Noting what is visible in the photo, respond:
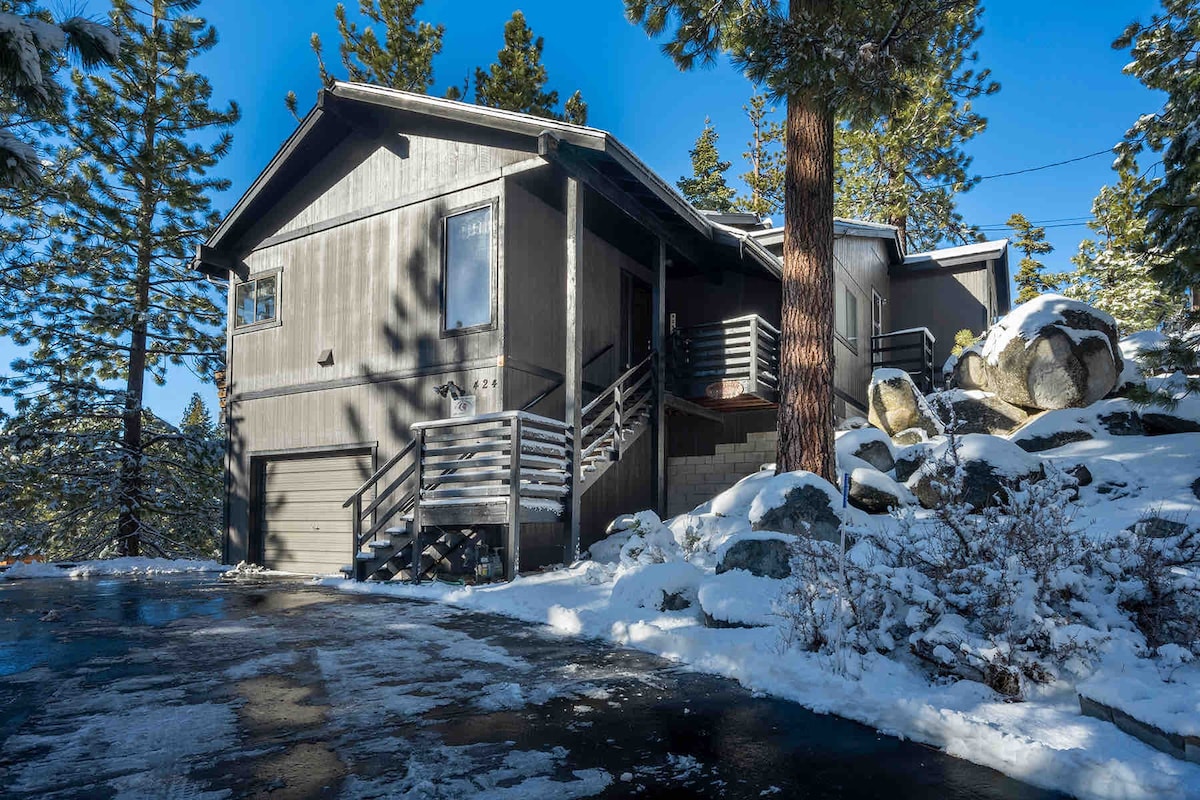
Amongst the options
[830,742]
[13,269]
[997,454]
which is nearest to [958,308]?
[997,454]

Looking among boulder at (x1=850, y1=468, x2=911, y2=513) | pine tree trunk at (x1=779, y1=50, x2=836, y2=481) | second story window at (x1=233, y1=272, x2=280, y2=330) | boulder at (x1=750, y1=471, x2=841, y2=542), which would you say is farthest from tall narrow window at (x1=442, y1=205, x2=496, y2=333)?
boulder at (x1=850, y1=468, x2=911, y2=513)

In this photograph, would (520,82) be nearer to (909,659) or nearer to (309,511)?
(309,511)

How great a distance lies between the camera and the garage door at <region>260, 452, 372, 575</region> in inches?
557

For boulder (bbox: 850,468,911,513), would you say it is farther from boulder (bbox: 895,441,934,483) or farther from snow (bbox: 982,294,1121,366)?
snow (bbox: 982,294,1121,366)

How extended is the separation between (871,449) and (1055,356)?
3745 millimetres

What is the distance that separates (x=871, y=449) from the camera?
12945 millimetres

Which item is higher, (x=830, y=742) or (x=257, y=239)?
(x=257, y=239)


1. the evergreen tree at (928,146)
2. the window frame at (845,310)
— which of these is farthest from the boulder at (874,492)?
A: the evergreen tree at (928,146)

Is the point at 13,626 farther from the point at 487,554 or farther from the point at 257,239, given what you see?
the point at 257,239

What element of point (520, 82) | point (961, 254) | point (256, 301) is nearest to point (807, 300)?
point (256, 301)

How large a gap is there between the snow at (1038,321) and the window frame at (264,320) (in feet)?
43.0

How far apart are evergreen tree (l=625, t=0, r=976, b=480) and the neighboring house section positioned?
1240 cm

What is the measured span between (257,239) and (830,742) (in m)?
15.2

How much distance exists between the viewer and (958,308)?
22672 millimetres
